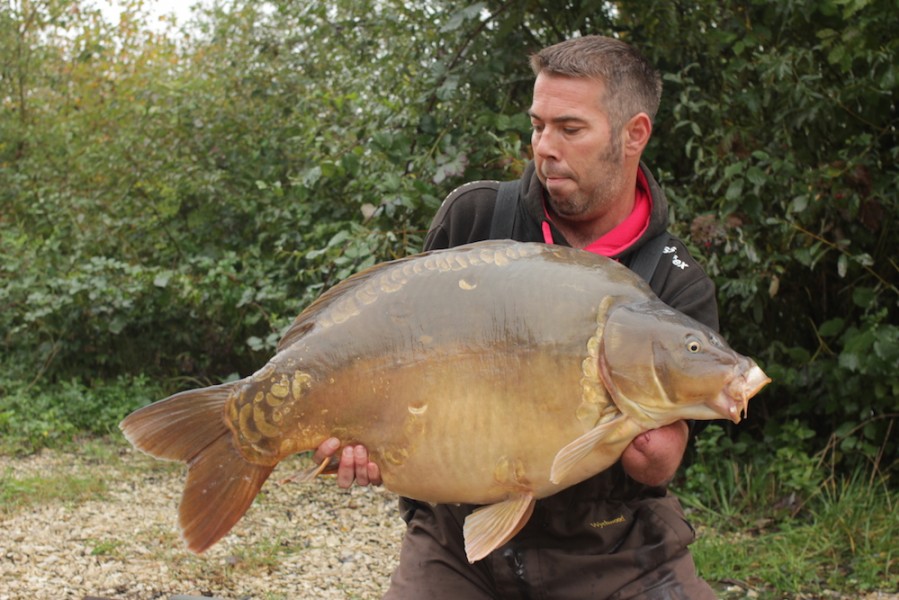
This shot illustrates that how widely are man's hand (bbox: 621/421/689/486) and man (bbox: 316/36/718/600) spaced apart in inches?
6.2

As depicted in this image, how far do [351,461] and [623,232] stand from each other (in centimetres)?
75

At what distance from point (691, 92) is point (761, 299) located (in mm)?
806

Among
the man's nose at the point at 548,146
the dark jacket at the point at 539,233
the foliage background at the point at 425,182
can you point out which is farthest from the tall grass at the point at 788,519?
the man's nose at the point at 548,146

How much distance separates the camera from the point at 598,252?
2.10 meters

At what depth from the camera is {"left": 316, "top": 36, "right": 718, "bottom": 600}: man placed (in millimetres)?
2068

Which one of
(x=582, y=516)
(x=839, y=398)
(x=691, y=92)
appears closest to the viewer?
(x=582, y=516)

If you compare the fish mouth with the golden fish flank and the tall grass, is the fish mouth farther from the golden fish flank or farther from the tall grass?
the tall grass

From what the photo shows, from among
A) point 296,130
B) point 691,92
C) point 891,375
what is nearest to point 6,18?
point 296,130

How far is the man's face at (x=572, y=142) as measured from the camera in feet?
6.80

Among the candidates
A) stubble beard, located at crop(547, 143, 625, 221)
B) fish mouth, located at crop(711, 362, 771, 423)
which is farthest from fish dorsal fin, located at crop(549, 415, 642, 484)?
stubble beard, located at crop(547, 143, 625, 221)

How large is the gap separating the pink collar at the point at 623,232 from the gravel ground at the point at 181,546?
161 cm

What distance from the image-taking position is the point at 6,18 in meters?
6.43

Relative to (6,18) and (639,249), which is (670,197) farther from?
(6,18)

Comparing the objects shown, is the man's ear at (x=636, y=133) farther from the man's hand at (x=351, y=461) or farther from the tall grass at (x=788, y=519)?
the tall grass at (x=788, y=519)
